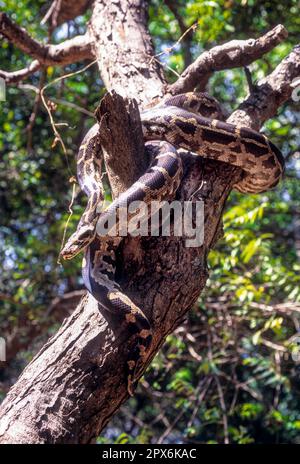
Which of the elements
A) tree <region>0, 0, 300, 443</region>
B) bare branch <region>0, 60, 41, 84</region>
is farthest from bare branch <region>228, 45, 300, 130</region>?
bare branch <region>0, 60, 41, 84</region>

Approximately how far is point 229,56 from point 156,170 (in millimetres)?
1524

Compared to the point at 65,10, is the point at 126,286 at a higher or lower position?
lower

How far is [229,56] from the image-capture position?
4.98 meters

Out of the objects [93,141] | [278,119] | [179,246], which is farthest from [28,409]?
[278,119]

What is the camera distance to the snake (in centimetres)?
354

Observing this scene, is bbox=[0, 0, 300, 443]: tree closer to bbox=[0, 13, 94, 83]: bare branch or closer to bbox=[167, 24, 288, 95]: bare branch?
bbox=[167, 24, 288, 95]: bare branch

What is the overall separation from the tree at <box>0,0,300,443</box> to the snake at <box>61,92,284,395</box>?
0.28ft

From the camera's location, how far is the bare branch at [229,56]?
4762mm

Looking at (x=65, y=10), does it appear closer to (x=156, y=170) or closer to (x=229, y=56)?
(x=229, y=56)

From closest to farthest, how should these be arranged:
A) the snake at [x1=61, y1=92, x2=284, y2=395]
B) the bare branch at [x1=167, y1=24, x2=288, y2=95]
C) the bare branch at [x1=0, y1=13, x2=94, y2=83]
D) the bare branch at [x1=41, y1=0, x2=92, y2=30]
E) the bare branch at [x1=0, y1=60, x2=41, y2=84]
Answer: the snake at [x1=61, y1=92, x2=284, y2=395], the bare branch at [x1=167, y1=24, x2=288, y2=95], the bare branch at [x1=0, y1=13, x2=94, y2=83], the bare branch at [x1=0, y1=60, x2=41, y2=84], the bare branch at [x1=41, y1=0, x2=92, y2=30]

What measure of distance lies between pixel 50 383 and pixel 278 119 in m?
6.08

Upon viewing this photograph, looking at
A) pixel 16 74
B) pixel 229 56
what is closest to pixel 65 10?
pixel 16 74

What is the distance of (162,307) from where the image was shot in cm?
360

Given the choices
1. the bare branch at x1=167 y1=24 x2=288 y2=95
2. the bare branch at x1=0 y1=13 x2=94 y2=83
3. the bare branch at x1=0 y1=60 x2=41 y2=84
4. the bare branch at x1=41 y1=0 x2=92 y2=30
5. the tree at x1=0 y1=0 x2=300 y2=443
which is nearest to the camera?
the tree at x1=0 y1=0 x2=300 y2=443
